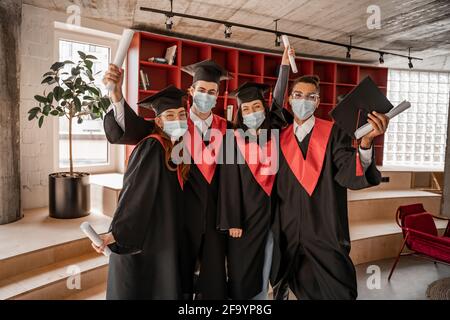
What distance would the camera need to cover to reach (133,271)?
1554 mm

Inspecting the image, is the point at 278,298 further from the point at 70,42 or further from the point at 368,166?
the point at 70,42

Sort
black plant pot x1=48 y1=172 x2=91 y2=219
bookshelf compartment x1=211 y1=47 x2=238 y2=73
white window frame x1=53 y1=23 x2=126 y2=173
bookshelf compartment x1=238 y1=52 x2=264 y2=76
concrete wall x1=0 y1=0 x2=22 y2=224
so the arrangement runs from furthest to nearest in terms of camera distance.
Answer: bookshelf compartment x1=238 y1=52 x2=264 y2=76, bookshelf compartment x1=211 y1=47 x2=238 y2=73, white window frame x1=53 y1=23 x2=126 y2=173, black plant pot x1=48 y1=172 x2=91 y2=219, concrete wall x1=0 y1=0 x2=22 y2=224

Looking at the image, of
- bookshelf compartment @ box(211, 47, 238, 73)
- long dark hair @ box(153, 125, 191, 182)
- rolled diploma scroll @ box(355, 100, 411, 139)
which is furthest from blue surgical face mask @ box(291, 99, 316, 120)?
bookshelf compartment @ box(211, 47, 238, 73)

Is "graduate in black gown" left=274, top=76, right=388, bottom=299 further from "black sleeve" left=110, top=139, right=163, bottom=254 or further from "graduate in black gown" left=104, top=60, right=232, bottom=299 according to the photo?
"black sleeve" left=110, top=139, right=163, bottom=254

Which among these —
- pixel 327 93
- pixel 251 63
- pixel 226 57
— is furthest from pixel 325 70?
pixel 226 57

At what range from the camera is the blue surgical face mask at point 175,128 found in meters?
1.59

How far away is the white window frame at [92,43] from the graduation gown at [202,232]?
9.62 ft

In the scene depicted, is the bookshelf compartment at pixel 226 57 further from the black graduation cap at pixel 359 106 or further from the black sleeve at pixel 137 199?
the black sleeve at pixel 137 199

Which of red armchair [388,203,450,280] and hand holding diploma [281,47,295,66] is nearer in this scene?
hand holding diploma [281,47,295,66]

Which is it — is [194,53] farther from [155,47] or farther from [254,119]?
[254,119]

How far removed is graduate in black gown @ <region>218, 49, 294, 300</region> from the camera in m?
1.70

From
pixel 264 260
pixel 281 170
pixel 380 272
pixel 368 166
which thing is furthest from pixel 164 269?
pixel 380 272

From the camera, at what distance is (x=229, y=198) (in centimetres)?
169

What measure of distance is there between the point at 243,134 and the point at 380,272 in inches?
106
